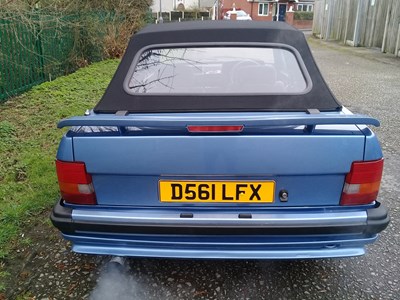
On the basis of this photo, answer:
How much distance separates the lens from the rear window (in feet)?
8.46

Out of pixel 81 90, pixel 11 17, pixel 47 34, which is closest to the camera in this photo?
pixel 11 17

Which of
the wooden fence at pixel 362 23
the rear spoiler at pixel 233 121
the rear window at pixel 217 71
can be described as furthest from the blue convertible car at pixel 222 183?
the wooden fence at pixel 362 23

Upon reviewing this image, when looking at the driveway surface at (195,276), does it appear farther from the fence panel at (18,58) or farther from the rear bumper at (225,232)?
the fence panel at (18,58)

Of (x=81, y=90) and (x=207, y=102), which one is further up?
(x=207, y=102)

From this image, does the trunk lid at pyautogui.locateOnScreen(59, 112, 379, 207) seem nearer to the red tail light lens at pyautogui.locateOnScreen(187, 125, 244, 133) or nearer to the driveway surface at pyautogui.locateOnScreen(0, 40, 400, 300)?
the red tail light lens at pyautogui.locateOnScreen(187, 125, 244, 133)

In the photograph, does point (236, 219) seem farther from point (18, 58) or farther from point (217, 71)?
point (18, 58)

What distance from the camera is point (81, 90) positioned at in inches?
303

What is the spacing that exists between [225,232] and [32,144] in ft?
12.0

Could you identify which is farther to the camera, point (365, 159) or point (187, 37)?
point (187, 37)

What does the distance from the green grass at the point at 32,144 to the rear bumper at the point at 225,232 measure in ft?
3.51

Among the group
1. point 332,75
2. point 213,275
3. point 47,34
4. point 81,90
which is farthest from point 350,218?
point 332,75

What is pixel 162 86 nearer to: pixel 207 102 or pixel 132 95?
pixel 132 95

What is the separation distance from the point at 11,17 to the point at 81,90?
1.81m

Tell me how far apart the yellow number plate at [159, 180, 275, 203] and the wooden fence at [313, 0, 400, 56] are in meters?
14.2
